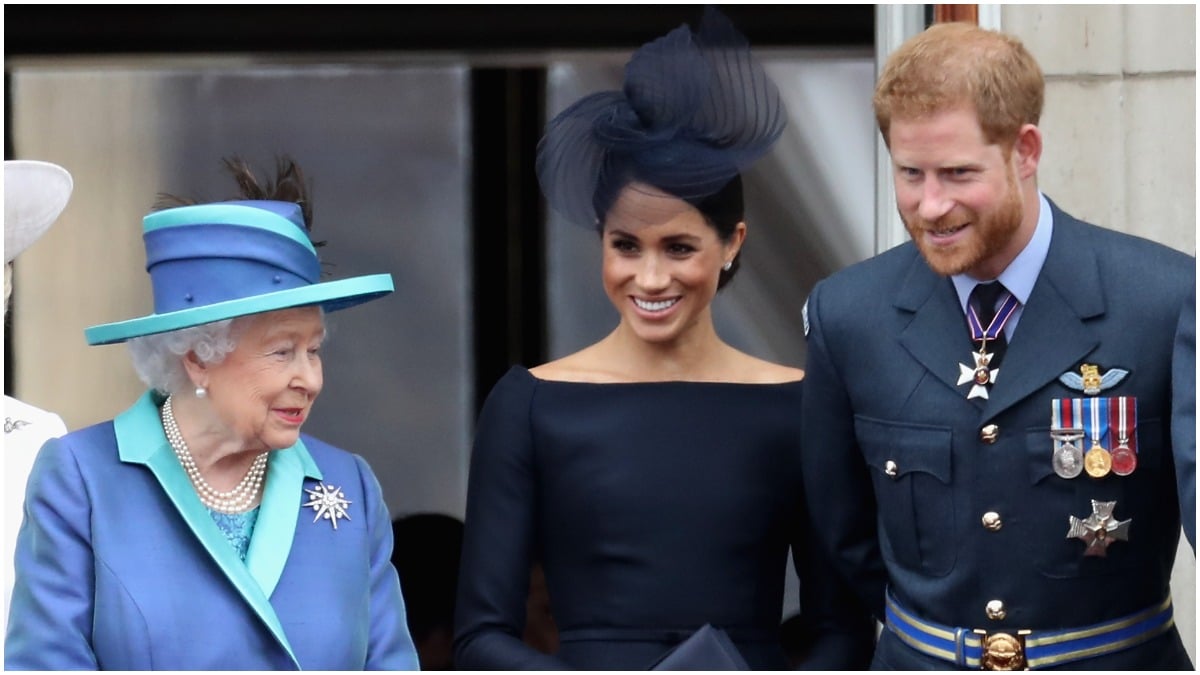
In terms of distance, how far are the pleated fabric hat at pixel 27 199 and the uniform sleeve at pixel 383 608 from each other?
0.97 metres

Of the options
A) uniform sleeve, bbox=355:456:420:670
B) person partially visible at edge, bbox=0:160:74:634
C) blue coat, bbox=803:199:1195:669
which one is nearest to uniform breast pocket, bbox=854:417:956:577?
blue coat, bbox=803:199:1195:669

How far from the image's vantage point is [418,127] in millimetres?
5359

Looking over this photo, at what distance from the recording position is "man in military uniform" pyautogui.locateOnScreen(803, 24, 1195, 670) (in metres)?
3.17

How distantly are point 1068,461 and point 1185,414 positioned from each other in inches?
9.8

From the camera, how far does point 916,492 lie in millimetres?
3316

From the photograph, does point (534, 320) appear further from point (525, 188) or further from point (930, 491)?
point (930, 491)

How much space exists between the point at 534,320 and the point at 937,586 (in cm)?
217

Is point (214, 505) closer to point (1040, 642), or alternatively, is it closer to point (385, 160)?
point (1040, 642)

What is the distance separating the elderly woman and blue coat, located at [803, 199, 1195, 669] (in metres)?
0.85

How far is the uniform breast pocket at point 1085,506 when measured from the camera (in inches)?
127

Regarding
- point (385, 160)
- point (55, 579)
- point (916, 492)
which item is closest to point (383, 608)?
point (55, 579)

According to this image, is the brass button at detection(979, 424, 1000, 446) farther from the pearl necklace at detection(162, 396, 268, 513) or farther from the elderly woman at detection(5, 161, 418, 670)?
the pearl necklace at detection(162, 396, 268, 513)

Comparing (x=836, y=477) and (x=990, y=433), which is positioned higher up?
(x=990, y=433)

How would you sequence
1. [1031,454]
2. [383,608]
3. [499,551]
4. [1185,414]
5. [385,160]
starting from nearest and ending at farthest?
[1185,414] → [1031,454] → [383,608] → [499,551] → [385,160]
